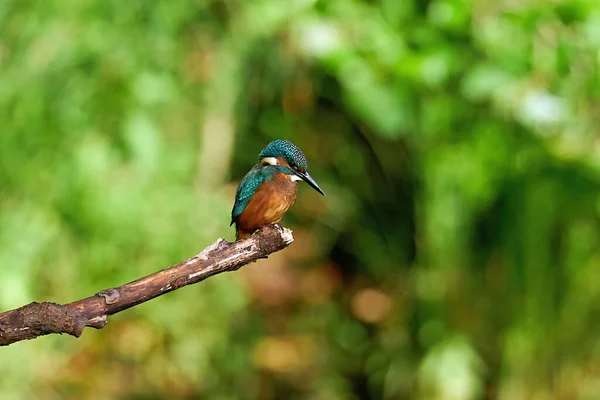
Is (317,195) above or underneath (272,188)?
above

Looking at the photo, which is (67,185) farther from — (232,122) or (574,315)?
(574,315)

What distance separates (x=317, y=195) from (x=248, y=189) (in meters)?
3.09

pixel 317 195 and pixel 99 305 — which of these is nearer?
pixel 99 305

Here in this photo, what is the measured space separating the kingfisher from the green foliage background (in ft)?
3.44

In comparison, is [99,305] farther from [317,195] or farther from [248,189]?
[317,195]

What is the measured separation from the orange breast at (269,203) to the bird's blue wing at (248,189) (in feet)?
0.07

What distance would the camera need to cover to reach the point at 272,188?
1.78m

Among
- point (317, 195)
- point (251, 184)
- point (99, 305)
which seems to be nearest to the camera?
point (99, 305)

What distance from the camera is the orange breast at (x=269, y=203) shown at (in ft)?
5.75

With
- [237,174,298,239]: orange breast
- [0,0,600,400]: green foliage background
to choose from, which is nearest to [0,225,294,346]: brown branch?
[237,174,298,239]: orange breast

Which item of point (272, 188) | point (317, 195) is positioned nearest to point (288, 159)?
point (272, 188)

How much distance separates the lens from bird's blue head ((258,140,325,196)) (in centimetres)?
176

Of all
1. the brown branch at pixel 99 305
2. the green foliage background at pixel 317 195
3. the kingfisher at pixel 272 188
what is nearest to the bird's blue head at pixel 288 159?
the kingfisher at pixel 272 188

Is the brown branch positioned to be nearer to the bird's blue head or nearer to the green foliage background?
the bird's blue head
